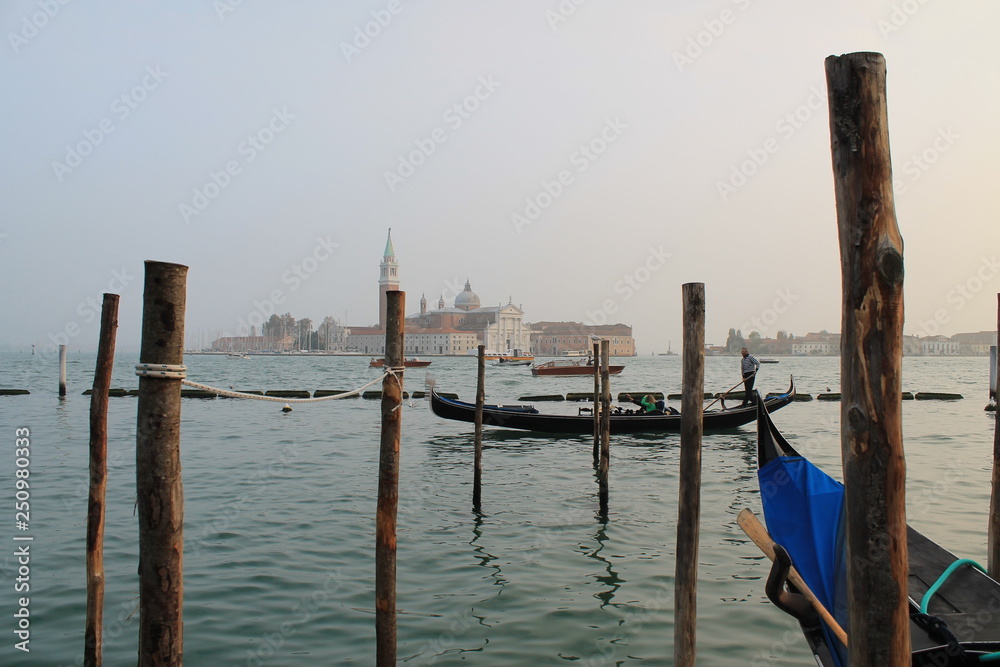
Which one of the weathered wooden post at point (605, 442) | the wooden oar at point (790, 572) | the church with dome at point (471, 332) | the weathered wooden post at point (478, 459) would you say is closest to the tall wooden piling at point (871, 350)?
the wooden oar at point (790, 572)

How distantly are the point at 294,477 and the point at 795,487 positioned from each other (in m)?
5.85

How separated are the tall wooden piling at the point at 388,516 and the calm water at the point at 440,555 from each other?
554mm

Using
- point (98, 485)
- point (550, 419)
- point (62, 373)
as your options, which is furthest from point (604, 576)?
point (62, 373)

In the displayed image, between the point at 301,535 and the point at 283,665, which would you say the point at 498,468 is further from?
the point at 283,665

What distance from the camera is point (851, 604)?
155 cm

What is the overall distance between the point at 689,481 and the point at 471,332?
87.0 metres

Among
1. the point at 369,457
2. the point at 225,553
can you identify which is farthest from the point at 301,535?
the point at 369,457

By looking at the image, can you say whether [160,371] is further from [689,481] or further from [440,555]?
[440,555]

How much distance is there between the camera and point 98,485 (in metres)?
3.00

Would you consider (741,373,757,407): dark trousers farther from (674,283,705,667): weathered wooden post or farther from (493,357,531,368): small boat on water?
(493,357,531,368): small boat on water

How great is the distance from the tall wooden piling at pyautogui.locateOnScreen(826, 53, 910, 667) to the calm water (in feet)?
6.13

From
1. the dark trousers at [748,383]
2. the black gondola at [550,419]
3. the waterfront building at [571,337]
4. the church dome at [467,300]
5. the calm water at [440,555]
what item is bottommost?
the calm water at [440,555]

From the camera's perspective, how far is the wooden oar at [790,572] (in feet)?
→ 7.47

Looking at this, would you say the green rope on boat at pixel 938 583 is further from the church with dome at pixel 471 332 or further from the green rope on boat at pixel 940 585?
the church with dome at pixel 471 332
